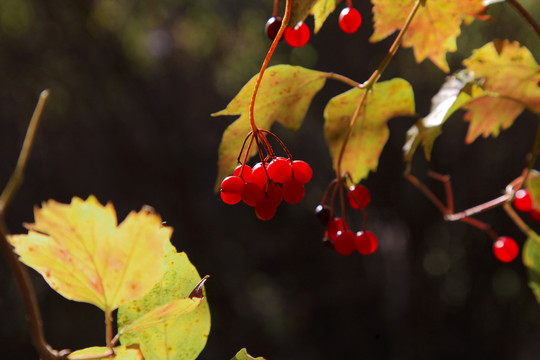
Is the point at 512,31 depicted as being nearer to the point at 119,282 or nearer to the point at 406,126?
the point at 406,126

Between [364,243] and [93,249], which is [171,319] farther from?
[364,243]

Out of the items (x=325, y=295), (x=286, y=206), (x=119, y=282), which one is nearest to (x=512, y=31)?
(x=286, y=206)

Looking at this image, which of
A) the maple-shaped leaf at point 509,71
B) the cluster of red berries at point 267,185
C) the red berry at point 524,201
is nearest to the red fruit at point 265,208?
the cluster of red berries at point 267,185

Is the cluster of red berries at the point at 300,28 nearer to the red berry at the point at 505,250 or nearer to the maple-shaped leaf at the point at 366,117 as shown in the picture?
the maple-shaped leaf at the point at 366,117

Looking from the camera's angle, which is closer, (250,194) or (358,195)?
(250,194)

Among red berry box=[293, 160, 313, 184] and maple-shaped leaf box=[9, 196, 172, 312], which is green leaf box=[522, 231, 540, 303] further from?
maple-shaped leaf box=[9, 196, 172, 312]

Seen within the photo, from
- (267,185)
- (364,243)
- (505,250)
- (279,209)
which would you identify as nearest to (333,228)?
(364,243)
